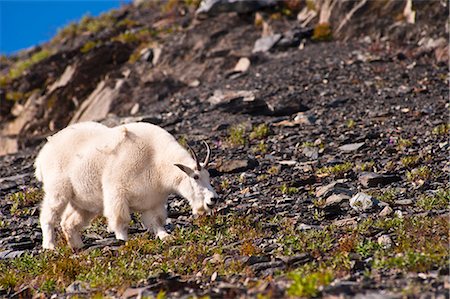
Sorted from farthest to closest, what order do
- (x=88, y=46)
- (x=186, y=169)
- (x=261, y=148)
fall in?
(x=88, y=46) → (x=261, y=148) → (x=186, y=169)

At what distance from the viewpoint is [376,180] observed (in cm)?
1241

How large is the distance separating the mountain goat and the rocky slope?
46 cm

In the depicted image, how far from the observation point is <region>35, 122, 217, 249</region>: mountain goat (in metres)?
10.6

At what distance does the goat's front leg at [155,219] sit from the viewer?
35.3 ft

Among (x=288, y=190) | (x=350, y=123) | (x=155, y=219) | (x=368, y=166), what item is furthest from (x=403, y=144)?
(x=155, y=219)

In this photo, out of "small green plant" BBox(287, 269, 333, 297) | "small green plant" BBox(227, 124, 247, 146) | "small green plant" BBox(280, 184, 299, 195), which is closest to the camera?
"small green plant" BBox(287, 269, 333, 297)

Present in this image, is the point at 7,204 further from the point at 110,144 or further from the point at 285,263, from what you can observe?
the point at 285,263

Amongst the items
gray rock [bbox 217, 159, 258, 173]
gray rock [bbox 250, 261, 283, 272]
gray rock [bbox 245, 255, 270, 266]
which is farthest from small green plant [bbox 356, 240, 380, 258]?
gray rock [bbox 217, 159, 258, 173]

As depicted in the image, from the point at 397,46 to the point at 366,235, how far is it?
17010mm

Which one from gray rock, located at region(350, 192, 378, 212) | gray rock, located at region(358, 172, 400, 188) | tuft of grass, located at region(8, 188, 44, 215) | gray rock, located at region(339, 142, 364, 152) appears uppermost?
gray rock, located at region(350, 192, 378, 212)

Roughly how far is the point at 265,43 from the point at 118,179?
55.1 ft

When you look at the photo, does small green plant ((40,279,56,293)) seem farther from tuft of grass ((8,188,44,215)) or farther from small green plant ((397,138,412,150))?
small green plant ((397,138,412,150))

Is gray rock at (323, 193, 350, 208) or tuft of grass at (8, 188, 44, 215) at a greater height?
gray rock at (323, 193, 350, 208)

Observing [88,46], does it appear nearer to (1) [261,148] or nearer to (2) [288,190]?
(1) [261,148]
